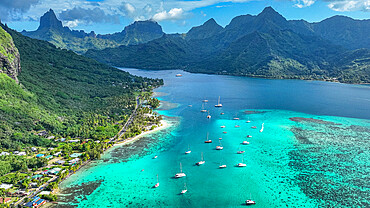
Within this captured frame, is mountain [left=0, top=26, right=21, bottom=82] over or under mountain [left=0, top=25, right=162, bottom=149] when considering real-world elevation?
over

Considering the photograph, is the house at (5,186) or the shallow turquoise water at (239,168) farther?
the shallow turquoise water at (239,168)

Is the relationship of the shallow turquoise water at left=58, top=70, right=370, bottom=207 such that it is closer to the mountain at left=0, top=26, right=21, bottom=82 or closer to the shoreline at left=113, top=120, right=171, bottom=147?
the shoreline at left=113, top=120, right=171, bottom=147

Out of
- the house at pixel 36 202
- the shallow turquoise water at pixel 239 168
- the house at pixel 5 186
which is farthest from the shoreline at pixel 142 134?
the house at pixel 36 202

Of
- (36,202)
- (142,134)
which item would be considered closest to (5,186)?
(36,202)

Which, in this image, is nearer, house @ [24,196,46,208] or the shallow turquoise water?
house @ [24,196,46,208]

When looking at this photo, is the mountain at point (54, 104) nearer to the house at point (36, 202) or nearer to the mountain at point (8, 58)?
the mountain at point (8, 58)

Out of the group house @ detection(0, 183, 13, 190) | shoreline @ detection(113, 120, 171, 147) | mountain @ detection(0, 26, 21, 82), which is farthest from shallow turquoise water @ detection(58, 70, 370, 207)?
mountain @ detection(0, 26, 21, 82)
